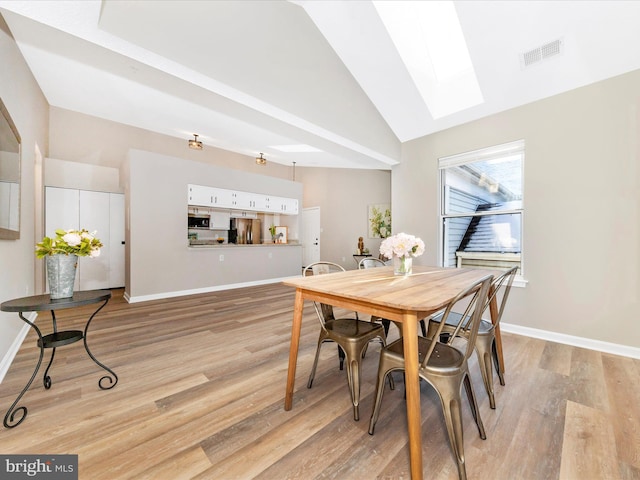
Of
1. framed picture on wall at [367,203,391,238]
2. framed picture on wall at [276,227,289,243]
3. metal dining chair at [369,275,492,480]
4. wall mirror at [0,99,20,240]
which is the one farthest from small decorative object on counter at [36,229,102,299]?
framed picture on wall at [367,203,391,238]

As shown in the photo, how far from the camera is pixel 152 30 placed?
1.98 meters

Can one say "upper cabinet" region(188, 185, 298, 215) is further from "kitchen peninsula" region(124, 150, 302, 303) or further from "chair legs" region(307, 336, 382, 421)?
"chair legs" region(307, 336, 382, 421)

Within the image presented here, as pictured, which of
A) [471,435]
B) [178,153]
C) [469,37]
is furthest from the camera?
[178,153]

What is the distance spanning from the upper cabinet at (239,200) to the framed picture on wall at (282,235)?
2.06 ft

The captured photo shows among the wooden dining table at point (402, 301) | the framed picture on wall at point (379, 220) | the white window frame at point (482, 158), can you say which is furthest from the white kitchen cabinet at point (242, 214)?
the wooden dining table at point (402, 301)

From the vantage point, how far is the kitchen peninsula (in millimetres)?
4223

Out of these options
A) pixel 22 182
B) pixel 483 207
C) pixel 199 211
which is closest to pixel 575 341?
pixel 483 207

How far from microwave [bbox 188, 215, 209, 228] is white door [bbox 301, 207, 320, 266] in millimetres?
3430

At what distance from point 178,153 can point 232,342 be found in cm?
563

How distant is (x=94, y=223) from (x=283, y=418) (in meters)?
5.42

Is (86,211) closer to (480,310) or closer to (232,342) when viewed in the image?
(232,342)

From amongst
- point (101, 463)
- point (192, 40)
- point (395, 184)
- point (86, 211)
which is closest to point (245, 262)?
point (86, 211)

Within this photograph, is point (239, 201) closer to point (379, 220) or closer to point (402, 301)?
point (379, 220)

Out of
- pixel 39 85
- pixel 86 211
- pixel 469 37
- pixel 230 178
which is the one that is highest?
pixel 39 85
